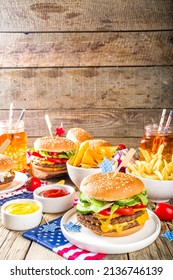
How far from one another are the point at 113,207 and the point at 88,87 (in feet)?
6.53

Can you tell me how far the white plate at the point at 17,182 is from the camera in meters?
1.93

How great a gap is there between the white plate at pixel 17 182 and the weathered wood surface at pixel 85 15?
58.9 inches

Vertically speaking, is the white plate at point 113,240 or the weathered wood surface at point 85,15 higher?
the weathered wood surface at point 85,15

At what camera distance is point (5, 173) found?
194 cm

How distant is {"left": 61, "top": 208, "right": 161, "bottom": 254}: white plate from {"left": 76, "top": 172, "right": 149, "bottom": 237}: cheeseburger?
0.08 ft

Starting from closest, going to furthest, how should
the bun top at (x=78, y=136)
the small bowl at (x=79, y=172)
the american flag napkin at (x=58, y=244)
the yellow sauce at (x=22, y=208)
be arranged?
the american flag napkin at (x=58, y=244)
the yellow sauce at (x=22, y=208)
the small bowl at (x=79, y=172)
the bun top at (x=78, y=136)

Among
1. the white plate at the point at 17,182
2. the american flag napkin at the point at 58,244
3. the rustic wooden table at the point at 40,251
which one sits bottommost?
the rustic wooden table at the point at 40,251

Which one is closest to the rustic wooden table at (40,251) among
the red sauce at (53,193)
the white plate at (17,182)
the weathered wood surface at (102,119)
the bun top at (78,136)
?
the red sauce at (53,193)

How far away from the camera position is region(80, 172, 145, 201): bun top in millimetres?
1421

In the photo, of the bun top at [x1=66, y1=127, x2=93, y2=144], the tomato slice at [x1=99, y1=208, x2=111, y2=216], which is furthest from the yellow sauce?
the bun top at [x1=66, y1=127, x2=93, y2=144]

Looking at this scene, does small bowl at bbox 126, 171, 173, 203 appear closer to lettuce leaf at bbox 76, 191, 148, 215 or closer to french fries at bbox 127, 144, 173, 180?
french fries at bbox 127, 144, 173, 180

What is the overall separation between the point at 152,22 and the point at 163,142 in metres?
1.32

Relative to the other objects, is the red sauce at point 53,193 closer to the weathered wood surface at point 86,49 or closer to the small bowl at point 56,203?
the small bowl at point 56,203
